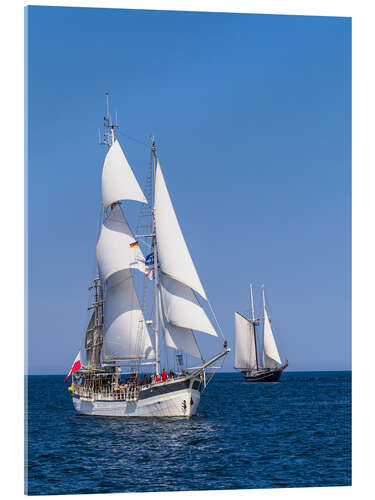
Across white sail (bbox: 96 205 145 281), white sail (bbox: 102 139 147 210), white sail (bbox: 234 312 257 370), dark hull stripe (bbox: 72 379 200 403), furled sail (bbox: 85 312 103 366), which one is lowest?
white sail (bbox: 234 312 257 370)

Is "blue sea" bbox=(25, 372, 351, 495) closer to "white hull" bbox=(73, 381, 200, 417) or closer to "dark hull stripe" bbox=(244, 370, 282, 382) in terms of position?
"white hull" bbox=(73, 381, 200, 417)

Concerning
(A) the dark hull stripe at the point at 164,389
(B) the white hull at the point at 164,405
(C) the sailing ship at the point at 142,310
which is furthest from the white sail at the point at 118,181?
(B) the white hull at the point at 164,405

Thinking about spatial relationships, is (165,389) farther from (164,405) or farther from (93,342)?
(93,342)

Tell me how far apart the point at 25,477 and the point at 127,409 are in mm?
13540

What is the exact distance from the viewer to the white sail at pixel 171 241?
26.1 m

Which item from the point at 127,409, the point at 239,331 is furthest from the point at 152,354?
the point at 239,331

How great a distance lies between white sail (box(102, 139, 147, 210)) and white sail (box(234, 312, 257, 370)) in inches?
1521

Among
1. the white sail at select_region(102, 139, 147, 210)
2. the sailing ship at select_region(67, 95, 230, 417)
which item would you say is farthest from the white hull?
the white sail at select_region(102, 139, 147, 210)

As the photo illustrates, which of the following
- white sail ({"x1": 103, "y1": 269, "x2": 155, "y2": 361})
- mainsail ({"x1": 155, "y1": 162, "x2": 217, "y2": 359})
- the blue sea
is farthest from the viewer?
white sail ({"x1": 103, "y1": 269, "x2": 155, "y2": 361})

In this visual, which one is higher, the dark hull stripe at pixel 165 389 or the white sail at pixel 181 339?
the white sail at pixel 181 339

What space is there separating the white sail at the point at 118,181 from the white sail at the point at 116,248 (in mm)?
1189

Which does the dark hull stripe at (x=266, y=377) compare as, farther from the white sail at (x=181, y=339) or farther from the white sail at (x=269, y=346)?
the white sail at (x=181, y=339)

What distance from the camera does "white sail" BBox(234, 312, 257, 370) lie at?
2623 inches
